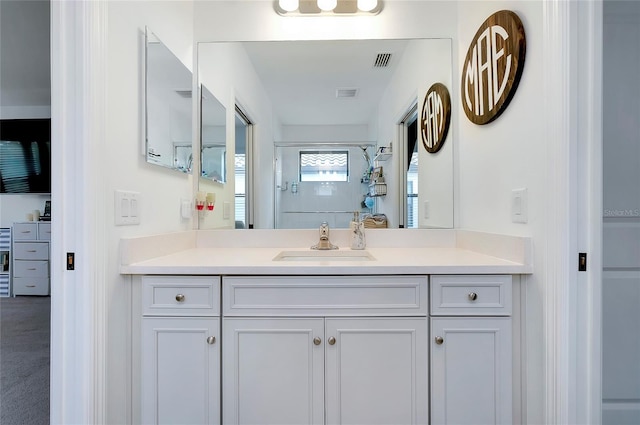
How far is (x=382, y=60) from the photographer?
1856mm

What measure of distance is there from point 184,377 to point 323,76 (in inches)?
62.9

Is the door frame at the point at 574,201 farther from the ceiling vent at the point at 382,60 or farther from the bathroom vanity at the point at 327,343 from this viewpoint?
the ceiling vent at the point at 382,60

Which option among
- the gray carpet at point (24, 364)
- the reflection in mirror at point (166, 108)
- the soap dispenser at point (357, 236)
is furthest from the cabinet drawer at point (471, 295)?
the gray carpet at point (24, 364)

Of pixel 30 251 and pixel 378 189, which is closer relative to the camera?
pixel 378 189

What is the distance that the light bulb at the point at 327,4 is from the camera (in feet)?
5.95

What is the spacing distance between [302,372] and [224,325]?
331 mm

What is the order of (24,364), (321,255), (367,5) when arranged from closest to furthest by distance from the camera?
(321,255) → (367,5) → (24,364)

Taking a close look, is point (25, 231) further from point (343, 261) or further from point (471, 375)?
point (471, 375)

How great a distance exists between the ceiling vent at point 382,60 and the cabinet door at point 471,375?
4.51 feet

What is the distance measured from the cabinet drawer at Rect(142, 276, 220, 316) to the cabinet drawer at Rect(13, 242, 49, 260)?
12.5ft

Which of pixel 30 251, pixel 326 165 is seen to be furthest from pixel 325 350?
pixel 30 251

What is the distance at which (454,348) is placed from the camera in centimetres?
123

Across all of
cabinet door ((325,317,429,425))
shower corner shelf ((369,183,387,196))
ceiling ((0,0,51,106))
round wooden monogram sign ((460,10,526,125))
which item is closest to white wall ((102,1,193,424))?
cabinet door ((325,317,429,425))

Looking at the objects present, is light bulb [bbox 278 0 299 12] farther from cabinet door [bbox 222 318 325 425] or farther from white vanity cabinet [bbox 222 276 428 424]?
cabinet door [bbox 222 318 325 425]
